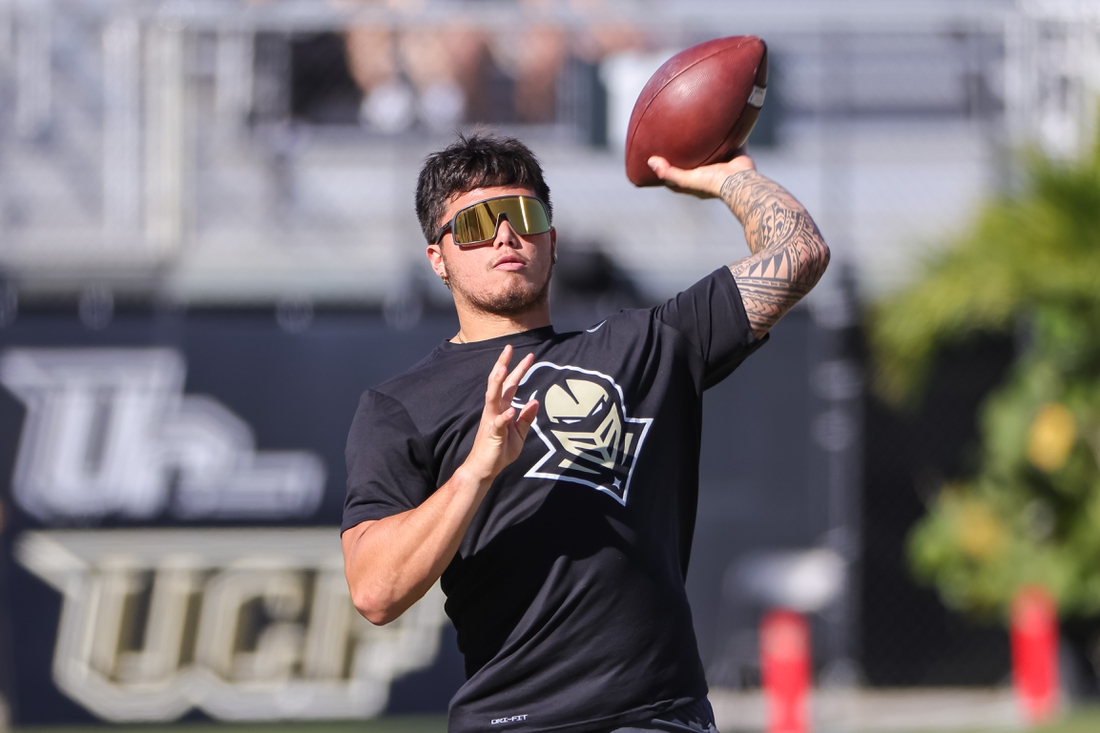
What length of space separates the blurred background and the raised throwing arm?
15.7 feet

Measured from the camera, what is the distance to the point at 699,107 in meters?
3.05

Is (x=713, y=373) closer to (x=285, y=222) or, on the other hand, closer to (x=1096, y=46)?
(x=285, y=222)

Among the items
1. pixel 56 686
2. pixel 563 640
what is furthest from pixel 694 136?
pixel 56 686

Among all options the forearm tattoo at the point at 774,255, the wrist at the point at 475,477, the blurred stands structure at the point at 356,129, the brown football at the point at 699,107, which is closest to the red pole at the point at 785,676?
the blurred stands structure at the point at 356,129

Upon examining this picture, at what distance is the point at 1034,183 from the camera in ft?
26.7

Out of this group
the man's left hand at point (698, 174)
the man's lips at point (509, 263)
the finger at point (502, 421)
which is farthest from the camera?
the man's left hand at point (698, 174)

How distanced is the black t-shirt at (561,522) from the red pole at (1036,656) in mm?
6255

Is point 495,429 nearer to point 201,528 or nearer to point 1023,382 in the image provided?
point 201,528

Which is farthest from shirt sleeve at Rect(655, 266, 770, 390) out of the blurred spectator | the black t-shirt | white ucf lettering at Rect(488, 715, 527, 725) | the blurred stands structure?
the blurred spectator

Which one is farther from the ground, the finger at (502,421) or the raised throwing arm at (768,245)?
the raised throwing arm at (768,245)

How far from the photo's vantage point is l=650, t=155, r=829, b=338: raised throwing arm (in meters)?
2.71

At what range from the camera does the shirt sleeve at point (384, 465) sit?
2.43 m

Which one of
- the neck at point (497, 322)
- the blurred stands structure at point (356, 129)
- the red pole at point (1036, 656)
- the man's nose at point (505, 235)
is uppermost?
the blurred stands structure at point (356, 129)

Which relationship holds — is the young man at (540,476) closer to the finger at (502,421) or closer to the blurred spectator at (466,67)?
the finger at (502,421)
